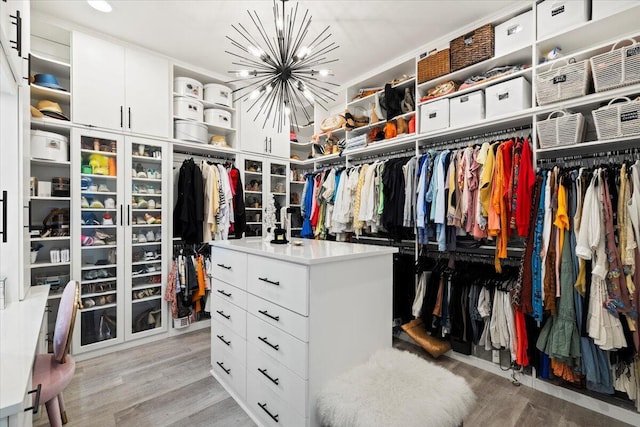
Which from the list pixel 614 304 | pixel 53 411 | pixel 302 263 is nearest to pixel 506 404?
pixel 614 304

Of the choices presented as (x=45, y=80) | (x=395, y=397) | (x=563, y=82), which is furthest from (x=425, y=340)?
(x=45, y=80)

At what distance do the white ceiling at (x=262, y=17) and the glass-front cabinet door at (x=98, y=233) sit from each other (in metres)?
0.97

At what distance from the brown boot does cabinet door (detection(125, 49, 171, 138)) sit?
10.4 feet

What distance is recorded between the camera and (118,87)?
9.25 feet

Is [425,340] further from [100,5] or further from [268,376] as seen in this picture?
[100,5]

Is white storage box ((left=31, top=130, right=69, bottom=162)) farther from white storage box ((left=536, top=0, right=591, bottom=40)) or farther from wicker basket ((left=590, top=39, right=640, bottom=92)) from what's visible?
wicker basket ((left=590, top=39, right=640, bottom=92))

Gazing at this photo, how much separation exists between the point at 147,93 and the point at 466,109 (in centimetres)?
307

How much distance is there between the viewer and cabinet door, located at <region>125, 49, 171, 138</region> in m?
2.89

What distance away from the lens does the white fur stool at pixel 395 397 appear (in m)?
1.19

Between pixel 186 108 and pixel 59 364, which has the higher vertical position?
pixel 186 108

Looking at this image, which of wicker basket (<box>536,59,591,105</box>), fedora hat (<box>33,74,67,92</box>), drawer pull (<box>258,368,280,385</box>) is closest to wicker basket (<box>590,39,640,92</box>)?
wicker basket (<box>536,59,591,105</box>)

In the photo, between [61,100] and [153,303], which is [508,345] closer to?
[153,303]

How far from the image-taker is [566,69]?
204cm

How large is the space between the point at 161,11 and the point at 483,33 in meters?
2.68
